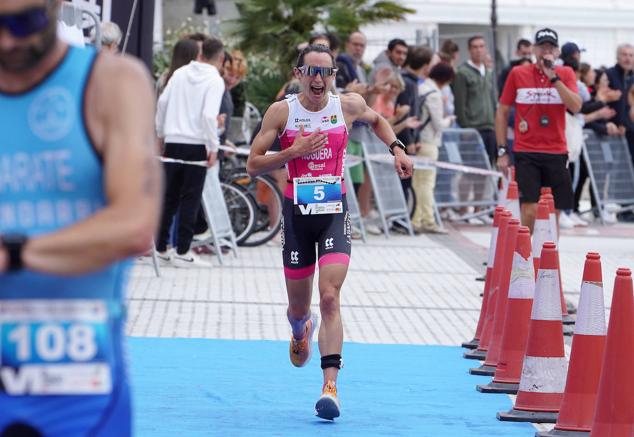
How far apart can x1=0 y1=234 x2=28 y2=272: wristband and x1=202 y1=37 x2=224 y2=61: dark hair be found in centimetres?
1111

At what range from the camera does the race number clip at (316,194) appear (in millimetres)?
8102

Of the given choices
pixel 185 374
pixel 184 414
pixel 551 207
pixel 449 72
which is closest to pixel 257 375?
pixel 185 374

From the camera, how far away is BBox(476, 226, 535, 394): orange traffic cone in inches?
338

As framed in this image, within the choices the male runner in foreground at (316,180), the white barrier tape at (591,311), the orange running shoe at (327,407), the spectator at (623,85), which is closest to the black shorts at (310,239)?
the male runner in foreground at (316,180)

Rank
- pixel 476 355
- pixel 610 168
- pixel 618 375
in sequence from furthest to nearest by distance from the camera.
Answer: pixel 610 168 → pixel 476 355 → pixel 618 375

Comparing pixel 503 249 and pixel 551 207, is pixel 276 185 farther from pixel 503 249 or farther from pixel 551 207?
pixel 503 249

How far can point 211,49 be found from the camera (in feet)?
46.4

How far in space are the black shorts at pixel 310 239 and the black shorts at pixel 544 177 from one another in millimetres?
5262

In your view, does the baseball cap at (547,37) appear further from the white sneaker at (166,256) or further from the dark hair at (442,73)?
the dark hair at (442,73)

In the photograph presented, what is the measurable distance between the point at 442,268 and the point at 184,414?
800 centimetres

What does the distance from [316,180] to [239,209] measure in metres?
8.10

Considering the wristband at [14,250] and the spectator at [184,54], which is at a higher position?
the wristband at [14,250]

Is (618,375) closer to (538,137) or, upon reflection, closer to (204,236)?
(538,137)

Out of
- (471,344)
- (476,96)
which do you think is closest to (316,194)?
(471,344)
